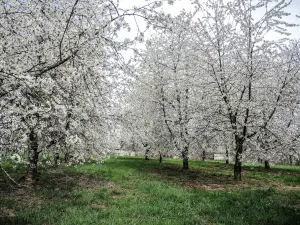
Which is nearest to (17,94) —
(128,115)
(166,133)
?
(128,115)

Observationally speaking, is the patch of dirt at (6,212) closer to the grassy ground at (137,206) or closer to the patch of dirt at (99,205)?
the grassy ground at (137,206)

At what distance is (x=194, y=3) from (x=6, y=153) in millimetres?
13655

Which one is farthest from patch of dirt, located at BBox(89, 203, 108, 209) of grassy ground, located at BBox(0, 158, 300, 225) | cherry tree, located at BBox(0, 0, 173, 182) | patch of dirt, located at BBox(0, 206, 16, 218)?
cherry tree, located at BBox(0, 0, 173, 182)

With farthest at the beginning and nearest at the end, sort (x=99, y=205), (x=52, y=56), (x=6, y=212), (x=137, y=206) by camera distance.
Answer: (x=99, y=205) < (x=137, y=206) < (x=6, y=212) < (x=52, y=56)

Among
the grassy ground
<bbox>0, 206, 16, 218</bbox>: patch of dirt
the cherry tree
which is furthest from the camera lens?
<bbox>0, 206, 16, 218</bbox>: patch of dirt

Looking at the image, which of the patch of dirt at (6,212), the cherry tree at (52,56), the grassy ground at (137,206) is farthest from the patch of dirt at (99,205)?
the cherry tree at (52,56)

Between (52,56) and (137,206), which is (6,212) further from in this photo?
(52,56)

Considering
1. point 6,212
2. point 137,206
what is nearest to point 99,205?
point 137,206

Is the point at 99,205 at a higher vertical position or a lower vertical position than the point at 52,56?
lower

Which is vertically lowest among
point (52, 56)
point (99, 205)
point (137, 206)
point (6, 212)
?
point (6, 212)

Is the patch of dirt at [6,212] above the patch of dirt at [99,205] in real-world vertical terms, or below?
below

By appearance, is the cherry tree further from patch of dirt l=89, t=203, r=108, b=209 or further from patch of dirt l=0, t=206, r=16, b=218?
patch of dirt l=89, t=203, r=108, b=209

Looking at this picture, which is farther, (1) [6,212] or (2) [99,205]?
(2) [99,205]

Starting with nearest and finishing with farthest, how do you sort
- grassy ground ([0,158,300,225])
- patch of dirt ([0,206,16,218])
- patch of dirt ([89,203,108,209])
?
grassy ground ([0,158,300,225]) < patch of dirt ([0,206,16,218]) < patch of dirt ([89,203,108,209])
